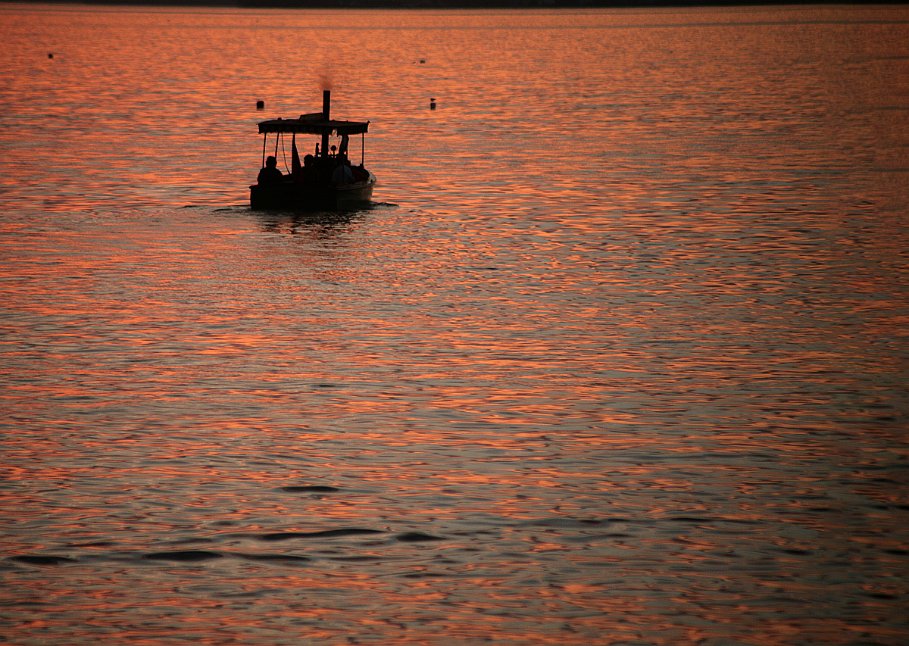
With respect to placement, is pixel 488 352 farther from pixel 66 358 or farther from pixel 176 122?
pixel 176 122

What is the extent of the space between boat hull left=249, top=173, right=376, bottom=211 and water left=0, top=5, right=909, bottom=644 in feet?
1.98

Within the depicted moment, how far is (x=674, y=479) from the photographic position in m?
23.8

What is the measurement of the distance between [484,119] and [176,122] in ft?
70.3

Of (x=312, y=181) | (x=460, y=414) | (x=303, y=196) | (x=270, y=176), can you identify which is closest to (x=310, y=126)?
(x=312, y=181)

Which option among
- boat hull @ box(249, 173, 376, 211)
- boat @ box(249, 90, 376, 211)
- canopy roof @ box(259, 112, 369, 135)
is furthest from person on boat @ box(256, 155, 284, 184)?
canopy roof @ box(259, 112, 369, 135)

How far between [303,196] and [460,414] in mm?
30727

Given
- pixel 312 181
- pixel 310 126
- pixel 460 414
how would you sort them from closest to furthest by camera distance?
pixel 460 414
pixel 310 126
pixel 312 181

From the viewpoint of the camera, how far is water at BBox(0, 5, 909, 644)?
18828 millimetres

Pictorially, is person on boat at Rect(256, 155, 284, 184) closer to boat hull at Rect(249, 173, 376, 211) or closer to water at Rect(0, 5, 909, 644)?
boat hull at Rect(249, 173, 376, 211)

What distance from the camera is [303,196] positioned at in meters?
57.0

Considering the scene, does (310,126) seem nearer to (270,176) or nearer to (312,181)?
(312,181)

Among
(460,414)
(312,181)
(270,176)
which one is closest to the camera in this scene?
(460,414)

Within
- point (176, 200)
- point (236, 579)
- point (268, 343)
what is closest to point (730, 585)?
point (236, 579)

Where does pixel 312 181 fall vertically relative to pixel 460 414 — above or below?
above
